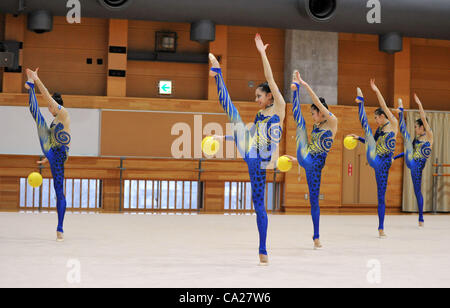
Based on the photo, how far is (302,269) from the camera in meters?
4.90

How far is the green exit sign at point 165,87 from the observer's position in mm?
12471

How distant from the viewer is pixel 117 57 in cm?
1217

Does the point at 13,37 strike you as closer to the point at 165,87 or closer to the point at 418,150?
the point at 165,87

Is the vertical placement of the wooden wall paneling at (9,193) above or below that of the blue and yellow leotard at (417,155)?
below

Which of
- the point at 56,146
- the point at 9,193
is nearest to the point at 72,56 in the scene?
the point at 9,193

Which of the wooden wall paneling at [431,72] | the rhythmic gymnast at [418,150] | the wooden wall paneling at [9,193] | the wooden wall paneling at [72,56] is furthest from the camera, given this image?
the wooden wall paneling at [431,72]

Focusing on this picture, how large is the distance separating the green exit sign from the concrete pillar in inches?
99.8

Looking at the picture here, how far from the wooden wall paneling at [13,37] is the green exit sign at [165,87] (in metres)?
2.84

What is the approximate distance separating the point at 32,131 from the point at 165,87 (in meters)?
2.89

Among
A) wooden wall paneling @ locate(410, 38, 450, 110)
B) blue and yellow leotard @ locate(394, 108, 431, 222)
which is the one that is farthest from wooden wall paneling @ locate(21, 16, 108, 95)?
wooden wall paneling @ locate(410, 38, 450, 110)

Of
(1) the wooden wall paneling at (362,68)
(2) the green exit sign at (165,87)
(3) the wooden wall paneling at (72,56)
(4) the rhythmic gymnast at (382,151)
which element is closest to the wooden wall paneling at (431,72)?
(1) the wooden wall paneling at (362,68)

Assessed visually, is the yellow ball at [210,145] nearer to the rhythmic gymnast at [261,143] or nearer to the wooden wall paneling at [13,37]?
the rhythmic gymnast at [261,143]

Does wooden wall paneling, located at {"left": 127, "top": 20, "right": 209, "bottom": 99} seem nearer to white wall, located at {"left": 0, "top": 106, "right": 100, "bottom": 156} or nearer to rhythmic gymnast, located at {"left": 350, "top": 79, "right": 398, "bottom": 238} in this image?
white wall, located at {"left": 0, "top": 106, "right": 100, "bottom": 156}

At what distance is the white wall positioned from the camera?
37.6ft
